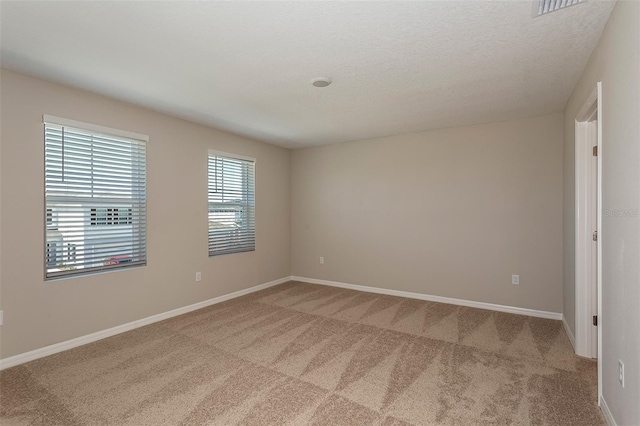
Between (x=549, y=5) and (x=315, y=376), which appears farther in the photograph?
(x=315, y=376)

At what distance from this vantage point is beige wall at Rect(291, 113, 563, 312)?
12.7ft

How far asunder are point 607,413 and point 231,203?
4.48 metres

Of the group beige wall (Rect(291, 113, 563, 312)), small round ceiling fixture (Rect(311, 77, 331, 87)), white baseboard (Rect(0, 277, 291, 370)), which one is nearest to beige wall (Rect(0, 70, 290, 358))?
white baseboard (Rect(0, 277, 291, 370))

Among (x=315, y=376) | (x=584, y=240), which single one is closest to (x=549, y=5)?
(x=584, y=240)

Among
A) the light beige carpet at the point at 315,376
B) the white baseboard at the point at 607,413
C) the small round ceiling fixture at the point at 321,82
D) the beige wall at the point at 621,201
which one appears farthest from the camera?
the small round ceiling fixture at the point at 321,82

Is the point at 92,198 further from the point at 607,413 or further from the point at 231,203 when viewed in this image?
the point at 607,413

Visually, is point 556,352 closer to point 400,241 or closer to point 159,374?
point 400,241

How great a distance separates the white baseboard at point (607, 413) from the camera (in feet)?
6.00

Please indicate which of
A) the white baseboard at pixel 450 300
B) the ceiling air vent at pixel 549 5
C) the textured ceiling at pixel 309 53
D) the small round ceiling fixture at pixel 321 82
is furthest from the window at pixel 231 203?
the ceiling air vent at pixel 549 5

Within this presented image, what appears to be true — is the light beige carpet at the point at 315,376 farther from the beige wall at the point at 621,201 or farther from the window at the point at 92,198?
the window at the point at 92,198

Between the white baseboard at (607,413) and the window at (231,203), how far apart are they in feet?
13.9

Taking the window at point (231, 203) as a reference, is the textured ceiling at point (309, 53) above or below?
above

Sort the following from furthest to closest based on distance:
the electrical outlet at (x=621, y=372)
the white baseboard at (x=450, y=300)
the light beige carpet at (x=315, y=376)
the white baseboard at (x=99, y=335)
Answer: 1. the white baseboard at (x=450, y=300)
2. the white baseboard at (x=99, y=335)
3. the light beige carpet at (x=315, y=376)
4. the electrical outlet at (x=621, y=372)

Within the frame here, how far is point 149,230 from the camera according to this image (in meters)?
3.67
